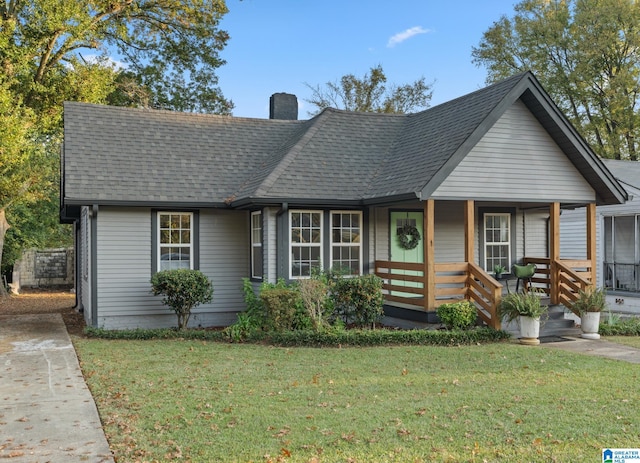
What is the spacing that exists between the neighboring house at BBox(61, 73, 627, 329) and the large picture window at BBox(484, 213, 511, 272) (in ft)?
0.12

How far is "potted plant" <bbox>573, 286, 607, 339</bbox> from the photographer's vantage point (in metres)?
12.0

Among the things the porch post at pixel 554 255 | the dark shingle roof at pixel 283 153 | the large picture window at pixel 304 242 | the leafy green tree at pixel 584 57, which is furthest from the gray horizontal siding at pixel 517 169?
the leafy green tree at pixel 584 57

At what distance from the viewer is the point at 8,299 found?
2258 cm

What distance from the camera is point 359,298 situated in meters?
12.1

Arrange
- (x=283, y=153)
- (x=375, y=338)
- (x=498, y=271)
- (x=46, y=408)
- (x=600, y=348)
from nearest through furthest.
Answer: (x=46, y=408) < (x=600, y=348) < (x=375, y=338) < (x=498, y=271) < (x=283, y=153)

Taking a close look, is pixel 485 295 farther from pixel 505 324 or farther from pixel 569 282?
pixel 569 282

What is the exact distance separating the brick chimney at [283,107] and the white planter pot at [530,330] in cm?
1046

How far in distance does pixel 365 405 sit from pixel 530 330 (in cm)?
557

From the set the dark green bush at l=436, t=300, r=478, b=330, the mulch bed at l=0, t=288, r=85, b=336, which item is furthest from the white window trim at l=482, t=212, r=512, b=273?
the mulch bed at l=0, t=288, r=85, b=336

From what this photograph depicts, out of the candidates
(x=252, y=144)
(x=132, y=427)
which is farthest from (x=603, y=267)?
(x=132, y=427)

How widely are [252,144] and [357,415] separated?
11043 millimetres

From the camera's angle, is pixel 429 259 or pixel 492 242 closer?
pixel 429 259

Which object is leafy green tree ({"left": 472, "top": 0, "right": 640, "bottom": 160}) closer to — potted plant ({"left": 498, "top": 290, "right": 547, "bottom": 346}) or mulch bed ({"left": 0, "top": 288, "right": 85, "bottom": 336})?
potted plant ({"left": 498, "top": 290, "right": 547, "bottom": 346})

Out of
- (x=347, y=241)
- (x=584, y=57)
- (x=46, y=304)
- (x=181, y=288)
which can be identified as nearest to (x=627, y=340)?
(x=347, y=241)
